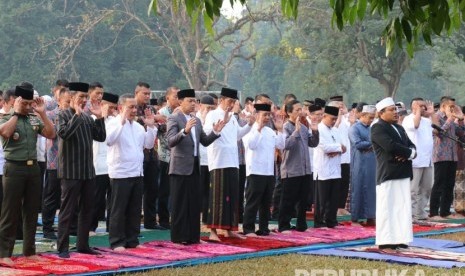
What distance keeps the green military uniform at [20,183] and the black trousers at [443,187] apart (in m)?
7.94

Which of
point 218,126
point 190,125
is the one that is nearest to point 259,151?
point 218,126

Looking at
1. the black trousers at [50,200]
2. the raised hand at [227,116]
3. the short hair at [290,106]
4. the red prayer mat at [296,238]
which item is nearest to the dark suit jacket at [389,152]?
the red prayer mat at [296,238]

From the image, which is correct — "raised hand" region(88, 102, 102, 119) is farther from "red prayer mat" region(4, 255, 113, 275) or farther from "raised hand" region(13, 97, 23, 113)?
"red prayer mat" region(4, 255, 113, 275)

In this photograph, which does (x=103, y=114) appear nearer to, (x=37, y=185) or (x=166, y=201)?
(x=37, y=185)

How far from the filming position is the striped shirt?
10.2 metres

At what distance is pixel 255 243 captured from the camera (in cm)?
1170

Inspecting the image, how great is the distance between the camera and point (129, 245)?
10984mm

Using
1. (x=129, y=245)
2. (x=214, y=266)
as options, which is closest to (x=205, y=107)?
(x=129, y=245)

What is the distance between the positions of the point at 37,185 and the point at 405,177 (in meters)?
4.14

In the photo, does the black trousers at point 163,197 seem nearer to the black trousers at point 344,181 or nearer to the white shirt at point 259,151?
the white shirt at point 259,151

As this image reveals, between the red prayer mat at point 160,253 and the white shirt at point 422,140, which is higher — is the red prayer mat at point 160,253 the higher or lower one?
the lower one

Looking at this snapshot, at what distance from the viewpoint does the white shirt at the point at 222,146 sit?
12.0 metres

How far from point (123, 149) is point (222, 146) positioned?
1.46 meters

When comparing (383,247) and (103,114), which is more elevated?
(103,114)
